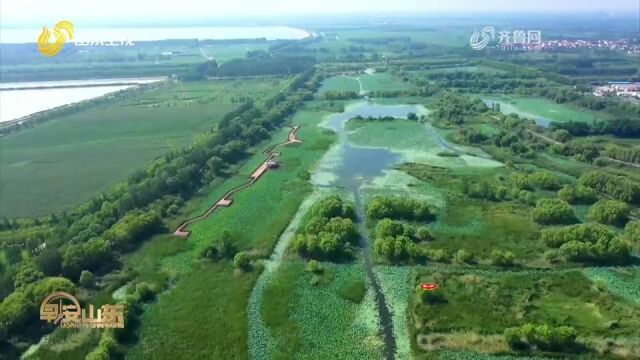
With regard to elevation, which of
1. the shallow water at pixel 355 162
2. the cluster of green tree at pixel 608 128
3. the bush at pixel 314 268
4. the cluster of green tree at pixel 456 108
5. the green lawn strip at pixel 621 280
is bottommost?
the green lawn strip at pixel 621 280

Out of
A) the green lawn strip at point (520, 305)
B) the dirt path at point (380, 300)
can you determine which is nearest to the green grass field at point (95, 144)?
the dirt path at point (380, 300)

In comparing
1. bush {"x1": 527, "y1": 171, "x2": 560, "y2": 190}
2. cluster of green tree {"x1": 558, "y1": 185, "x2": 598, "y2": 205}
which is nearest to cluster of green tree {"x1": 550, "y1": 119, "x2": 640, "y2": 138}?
bush {"x1": 527, "y1": 171, "x2": 560, "y2": 190}

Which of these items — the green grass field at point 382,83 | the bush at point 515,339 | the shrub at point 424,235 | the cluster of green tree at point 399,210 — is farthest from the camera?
the green grass field at point 382,83

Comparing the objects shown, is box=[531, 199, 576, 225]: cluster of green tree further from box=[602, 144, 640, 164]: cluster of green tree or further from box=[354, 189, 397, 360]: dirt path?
box=[602, 144, 640, 164]: cluster of green tree

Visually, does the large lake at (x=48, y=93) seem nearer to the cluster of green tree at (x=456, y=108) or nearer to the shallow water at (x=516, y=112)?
the cluster of green tree at (x=456, y=108)

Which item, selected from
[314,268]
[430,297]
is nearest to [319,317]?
[314,268]

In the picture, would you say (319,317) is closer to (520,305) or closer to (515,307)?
(515,307)
